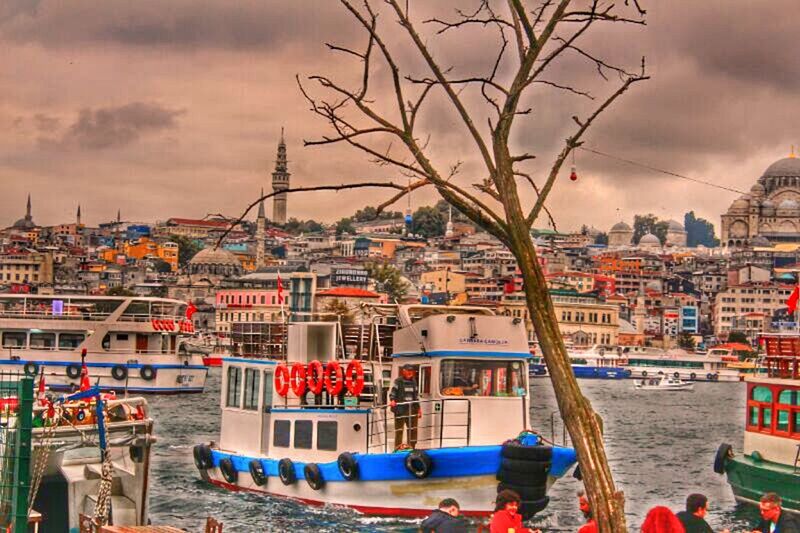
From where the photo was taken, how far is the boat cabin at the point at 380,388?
69.2 ft

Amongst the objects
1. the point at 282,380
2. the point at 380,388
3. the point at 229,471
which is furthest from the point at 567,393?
the point at 229,471

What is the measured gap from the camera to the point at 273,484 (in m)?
23.1

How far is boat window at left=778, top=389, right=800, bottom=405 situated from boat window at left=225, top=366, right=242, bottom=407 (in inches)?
351

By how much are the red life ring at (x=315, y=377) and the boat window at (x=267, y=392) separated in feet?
3.41

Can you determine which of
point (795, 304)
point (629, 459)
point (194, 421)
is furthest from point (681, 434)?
point (795, 304)

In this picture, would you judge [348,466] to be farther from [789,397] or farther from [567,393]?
[567,393]

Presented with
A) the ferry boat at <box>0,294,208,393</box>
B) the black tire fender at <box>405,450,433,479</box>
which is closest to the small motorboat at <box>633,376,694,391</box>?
the ferry boat at <box>0,294,208,393</box>

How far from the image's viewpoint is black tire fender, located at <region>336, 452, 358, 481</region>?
21.3 meters

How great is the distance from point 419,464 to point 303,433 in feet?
9.29

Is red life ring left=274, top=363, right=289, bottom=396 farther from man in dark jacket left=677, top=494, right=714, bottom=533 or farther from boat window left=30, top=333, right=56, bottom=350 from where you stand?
boat window left=30, top=333, right=56, bottom=350

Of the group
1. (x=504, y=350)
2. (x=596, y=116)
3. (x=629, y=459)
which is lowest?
(x=629, y=459)

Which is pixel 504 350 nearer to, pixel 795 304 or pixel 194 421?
pixel 795 304

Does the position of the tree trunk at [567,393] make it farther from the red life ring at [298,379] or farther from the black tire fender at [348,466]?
the red life ring at [298,379]

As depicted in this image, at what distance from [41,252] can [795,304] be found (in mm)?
168830
